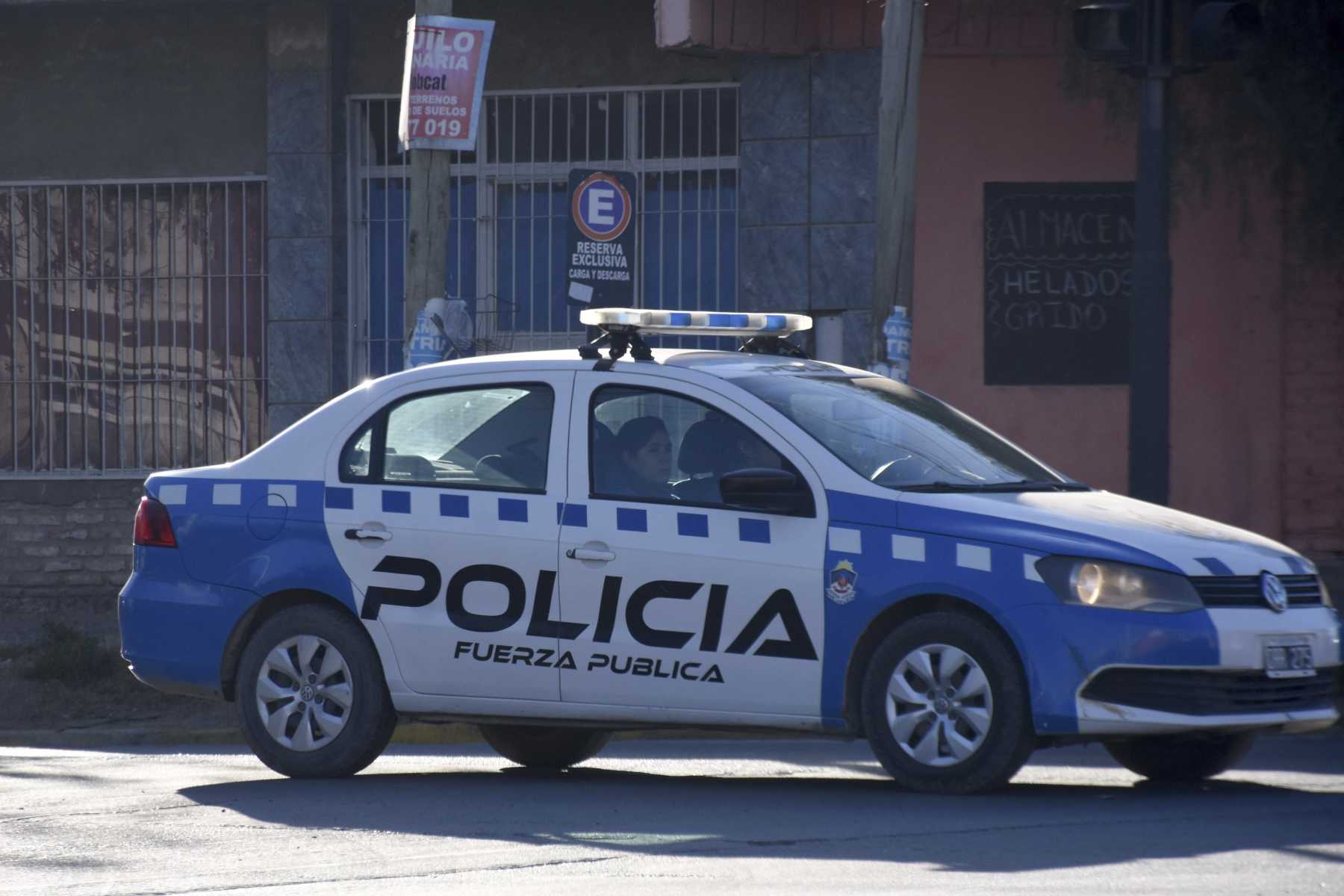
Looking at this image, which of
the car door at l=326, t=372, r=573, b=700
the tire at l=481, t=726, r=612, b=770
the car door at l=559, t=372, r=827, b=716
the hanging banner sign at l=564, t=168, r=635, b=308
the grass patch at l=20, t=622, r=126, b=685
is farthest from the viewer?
the grass patch at l=20, t=622, r=126, b=685

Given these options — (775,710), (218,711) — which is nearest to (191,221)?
(218,711)

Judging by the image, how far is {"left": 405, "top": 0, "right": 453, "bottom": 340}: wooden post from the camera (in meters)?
11.8

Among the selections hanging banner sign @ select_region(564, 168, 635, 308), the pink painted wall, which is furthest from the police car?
the pink painted wall

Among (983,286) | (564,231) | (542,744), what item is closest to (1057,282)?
(983,286)

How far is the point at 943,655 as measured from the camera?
284 inches

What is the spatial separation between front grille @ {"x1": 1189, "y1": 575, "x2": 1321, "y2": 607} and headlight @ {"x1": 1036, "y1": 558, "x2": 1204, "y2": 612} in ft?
0.14

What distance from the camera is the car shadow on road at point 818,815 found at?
6.23 metres

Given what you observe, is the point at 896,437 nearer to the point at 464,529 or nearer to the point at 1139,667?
the point at 1139,667

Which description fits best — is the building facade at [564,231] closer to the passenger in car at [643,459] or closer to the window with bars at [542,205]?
the window with bars at [542,205]

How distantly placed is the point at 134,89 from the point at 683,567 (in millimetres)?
10222

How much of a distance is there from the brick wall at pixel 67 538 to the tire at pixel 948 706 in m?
10.3

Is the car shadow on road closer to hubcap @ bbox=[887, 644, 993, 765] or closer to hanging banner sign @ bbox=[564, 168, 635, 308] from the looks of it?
hubcap @ bbox=[887, 644, 993, 765]

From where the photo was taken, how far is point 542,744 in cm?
895

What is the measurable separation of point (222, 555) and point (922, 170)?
7687 millimetres
